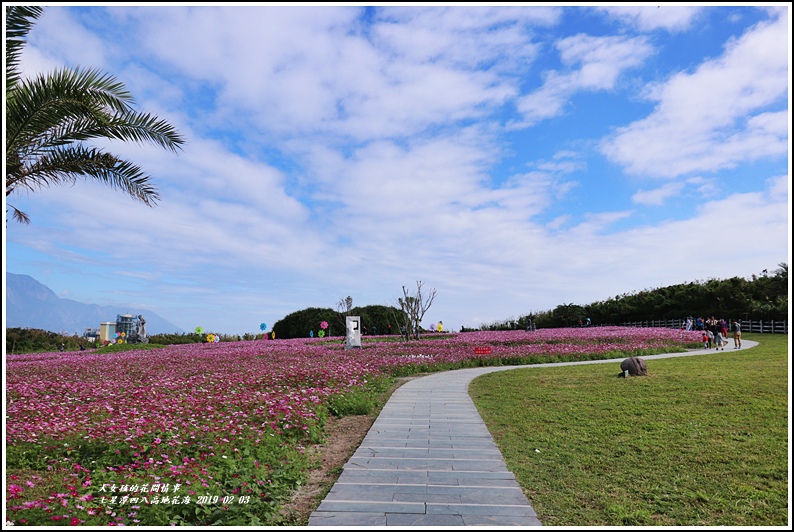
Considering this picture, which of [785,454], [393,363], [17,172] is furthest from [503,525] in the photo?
[393,363]

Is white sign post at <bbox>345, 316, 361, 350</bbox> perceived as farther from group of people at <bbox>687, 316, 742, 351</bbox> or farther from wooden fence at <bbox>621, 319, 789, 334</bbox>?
wooden fence at <bbox>621, 319, 789, 334</bbox>

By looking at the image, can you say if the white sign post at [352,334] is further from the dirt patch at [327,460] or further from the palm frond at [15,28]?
the palm frond at [15,28]

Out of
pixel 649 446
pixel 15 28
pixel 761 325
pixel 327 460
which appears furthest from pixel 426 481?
pixel 761 325

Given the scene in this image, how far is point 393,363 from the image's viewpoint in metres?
16.3

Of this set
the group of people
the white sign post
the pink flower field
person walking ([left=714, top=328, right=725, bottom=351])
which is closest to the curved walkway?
the pink flower field

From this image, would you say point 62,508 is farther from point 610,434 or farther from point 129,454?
point 610,434

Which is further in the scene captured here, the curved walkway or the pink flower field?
the pink flower field

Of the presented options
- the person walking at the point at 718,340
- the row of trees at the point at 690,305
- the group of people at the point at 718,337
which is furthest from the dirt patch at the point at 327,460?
the row of trees at the point at 690,305

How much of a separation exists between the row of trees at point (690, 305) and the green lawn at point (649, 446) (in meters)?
24.9

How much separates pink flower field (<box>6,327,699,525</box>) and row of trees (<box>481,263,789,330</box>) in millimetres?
29401

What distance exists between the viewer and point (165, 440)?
21.2 ft

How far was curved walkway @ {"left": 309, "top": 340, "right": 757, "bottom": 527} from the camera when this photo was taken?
4.33 metres

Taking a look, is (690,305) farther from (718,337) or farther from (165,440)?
(165,440)

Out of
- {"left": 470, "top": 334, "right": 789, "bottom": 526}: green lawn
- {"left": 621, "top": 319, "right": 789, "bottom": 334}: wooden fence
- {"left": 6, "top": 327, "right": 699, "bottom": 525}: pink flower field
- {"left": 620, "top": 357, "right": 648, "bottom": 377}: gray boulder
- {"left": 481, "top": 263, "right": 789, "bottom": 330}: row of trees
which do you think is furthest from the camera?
{"left": 481, "top": 263, "right": 789, "bottom": 330}: row of trees
